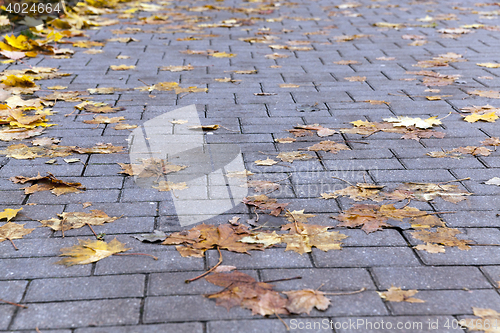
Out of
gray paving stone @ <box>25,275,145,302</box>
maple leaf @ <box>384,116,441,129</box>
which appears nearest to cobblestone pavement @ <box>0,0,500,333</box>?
gray paving stone @ <box>25,275,145,302</box>

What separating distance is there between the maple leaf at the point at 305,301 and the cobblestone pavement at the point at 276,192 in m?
0.03

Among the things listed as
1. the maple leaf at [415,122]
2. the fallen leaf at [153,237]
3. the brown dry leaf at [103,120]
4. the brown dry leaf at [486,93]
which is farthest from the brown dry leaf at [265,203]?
the brown dry leaf at [486,93]

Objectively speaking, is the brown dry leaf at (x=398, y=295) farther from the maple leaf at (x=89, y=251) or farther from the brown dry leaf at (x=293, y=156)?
the brown dry leaf at (x=293, y=156)

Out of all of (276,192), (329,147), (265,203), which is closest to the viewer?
(265,203)

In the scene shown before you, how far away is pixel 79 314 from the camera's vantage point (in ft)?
5.64

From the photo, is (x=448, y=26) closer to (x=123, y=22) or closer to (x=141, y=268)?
(x=123, y=22)

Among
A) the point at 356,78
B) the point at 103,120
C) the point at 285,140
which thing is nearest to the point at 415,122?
the point at 285,140

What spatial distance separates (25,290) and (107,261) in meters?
0.32

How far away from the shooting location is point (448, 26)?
6.38 metres

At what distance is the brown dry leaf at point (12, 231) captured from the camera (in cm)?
219

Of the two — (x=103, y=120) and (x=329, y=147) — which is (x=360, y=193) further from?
(x=103, y=120)

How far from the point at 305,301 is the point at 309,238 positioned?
0.43m

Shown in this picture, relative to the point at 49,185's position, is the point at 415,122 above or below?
above

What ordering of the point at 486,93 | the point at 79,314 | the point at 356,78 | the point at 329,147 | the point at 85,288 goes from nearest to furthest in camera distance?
the point at 79,314 → the point at 85,288 → the point at 329,147 → the point at 486,93 → the point at 356,78
